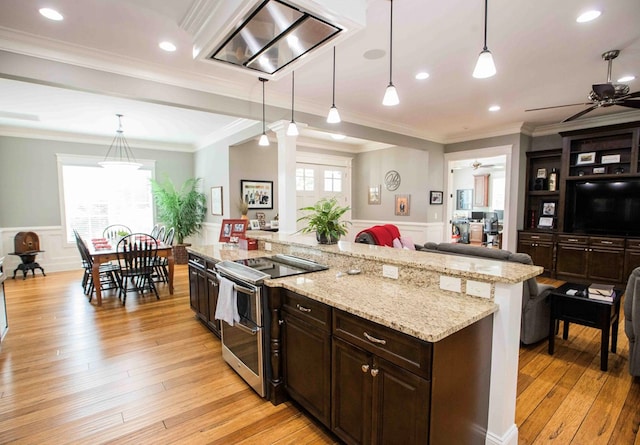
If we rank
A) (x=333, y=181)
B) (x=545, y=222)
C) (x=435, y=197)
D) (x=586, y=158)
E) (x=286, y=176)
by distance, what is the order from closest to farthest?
1. (x=286, y=176)
2. (x=586, y=158)
3. (x=545, y=222)
4. (x=435, y=197)
5. (x=333, y=181)

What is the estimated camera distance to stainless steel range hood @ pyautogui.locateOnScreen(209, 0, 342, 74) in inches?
67.9

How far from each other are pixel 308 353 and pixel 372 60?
2.86 m

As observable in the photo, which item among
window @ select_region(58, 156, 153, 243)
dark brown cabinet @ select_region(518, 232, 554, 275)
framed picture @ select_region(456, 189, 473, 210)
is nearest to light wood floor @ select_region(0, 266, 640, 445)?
dark brown cabinet @ select_region(518, 232, 554, 275)

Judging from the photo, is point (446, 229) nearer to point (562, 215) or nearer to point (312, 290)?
point (562, 215)

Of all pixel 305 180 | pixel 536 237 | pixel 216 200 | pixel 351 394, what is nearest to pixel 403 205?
pixel 305 180

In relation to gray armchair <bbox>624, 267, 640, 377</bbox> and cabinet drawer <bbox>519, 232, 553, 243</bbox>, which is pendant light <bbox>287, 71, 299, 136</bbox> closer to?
gray armchair <bbox>624, 267, 640, 377</bbox>

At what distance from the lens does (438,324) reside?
1.38 m

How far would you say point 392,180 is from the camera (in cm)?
747

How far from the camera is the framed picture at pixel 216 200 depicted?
6.31 m

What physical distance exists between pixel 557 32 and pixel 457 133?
3954mm

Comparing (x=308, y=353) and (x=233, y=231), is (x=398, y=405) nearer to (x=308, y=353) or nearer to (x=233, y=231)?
(x=308, y=353)

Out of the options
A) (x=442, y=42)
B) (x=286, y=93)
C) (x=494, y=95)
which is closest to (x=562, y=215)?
(x=494, y=95)

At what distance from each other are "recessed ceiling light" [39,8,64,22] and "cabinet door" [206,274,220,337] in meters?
2.47

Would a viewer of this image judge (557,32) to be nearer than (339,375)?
No
